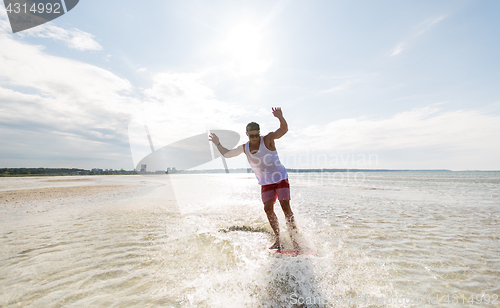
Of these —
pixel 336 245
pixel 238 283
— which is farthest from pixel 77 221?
pixel 336 245

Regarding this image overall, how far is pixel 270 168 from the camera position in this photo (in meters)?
4.80

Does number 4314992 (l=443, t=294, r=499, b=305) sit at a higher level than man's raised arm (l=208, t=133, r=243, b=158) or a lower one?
lower

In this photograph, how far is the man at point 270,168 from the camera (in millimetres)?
4668

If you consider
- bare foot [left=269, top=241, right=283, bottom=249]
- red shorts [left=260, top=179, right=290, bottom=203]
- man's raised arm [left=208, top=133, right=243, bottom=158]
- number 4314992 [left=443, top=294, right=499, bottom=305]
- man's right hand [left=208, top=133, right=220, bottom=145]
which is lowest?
number 4314992 [left=443, top=294, right=499, bottom=305]

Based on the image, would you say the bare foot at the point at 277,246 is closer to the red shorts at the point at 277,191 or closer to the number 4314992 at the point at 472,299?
the red shorts at the point at 277,191

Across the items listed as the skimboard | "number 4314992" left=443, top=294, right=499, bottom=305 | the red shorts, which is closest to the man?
the red shorts

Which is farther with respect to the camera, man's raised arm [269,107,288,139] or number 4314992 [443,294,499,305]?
man's raised arm [269,107,288,139]

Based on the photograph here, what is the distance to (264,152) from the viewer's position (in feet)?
15.3

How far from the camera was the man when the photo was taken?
4668 millimetres

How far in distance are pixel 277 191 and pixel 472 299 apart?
3.29 m

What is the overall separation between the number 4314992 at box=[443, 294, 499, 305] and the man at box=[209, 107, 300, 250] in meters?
2.33
